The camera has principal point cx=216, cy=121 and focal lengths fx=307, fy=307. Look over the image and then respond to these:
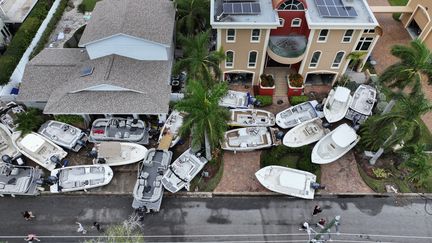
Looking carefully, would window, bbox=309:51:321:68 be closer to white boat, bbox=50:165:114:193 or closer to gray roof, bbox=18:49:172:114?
gray roof, bbox=18:49:172:114

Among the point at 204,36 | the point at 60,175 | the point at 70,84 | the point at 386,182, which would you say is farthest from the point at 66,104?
the point at 386,182

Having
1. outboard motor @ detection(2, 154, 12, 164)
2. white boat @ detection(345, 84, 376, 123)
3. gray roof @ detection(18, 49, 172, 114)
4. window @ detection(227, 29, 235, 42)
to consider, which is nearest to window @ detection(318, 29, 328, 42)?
white boat @ detection(345, 84, 376, 123)

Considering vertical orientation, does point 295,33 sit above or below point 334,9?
below

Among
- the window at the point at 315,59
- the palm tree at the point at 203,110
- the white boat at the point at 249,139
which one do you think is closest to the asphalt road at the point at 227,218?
the white boat at the point at 249,139

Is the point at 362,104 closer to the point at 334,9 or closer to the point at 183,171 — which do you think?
the point at 334,9

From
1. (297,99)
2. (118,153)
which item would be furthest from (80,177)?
(297,99)

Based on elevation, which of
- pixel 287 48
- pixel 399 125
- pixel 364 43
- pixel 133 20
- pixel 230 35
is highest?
pixel 230 35

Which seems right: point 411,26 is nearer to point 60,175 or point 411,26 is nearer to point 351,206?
point 351,206
